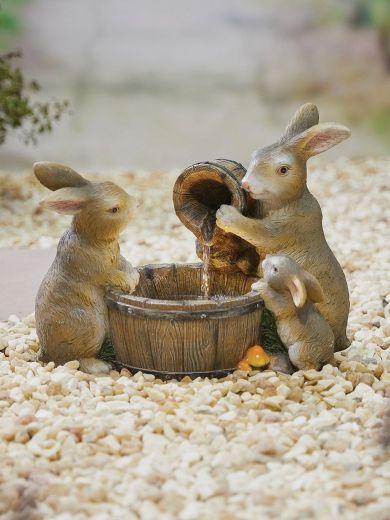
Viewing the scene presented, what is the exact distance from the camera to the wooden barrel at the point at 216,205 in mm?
3400

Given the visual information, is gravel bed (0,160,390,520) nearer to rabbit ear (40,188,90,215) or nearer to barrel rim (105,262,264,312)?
barrel rim (105,262,264,312)

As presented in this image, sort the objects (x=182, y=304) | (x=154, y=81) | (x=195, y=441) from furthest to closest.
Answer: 1. (x=154, y=81)
2. (x=182, y=304)
3. (x=195, y=441)

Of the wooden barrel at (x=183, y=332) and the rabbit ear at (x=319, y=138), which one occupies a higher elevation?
the rabbit ear at (x=319, y=138)

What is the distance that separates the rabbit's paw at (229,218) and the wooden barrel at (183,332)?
0.29 meters

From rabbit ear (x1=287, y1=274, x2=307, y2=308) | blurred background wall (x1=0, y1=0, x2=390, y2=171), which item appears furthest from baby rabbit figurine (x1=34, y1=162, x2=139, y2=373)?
blurred background wall (x1=0, y1=0, x2=390, y2=171)

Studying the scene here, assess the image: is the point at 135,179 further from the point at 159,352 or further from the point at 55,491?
the point at 55,491

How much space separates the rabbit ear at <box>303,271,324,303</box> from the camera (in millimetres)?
3104

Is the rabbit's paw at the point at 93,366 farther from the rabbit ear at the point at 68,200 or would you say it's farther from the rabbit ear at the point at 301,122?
the rabbit ear at the point at 301,122

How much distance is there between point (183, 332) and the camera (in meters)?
3.05

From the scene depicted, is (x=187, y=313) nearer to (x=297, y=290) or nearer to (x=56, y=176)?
(x=297, y=290)

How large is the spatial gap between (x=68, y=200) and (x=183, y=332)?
2.15 ft

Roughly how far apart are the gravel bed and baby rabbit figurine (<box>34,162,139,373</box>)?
113 millimetres

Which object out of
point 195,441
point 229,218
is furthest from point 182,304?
point 195,441

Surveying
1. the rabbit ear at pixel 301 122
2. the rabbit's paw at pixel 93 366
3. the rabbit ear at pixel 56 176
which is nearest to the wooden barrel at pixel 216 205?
the rabbit ear at pixel 301 122
